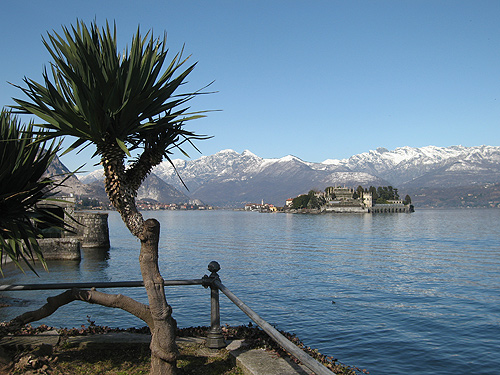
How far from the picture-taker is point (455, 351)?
653 inches

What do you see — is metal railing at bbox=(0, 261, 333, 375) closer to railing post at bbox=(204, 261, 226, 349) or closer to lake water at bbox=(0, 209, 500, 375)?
railing post at bbox=(204, 261, 226, 349)

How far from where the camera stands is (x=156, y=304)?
21.4ft

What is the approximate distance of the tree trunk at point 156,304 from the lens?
6527 millimetres

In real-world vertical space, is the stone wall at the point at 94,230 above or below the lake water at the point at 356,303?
above

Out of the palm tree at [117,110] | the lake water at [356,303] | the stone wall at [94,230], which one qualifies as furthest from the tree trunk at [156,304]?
the stone wall at [94,230]

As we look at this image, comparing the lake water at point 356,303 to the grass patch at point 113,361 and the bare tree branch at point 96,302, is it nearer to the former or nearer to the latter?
the grass patch at point 113,361

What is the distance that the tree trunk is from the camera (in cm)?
653

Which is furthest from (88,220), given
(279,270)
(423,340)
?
(423,340)

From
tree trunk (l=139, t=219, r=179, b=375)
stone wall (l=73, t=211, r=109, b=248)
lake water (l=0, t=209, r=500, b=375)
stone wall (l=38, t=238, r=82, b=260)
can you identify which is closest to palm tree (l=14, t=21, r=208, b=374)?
tree trunk (l=139, t=219, r=179, b=375)

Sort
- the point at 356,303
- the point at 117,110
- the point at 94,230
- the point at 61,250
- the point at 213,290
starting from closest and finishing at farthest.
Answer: the point at 117,110 < the point at 213,290 < the point at 356,303 < the point at 61,250 < the point at 94,230

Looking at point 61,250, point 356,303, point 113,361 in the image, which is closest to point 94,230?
point 61,250

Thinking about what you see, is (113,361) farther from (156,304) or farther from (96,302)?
(156,304)

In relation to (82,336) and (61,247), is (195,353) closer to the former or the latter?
(82,336)

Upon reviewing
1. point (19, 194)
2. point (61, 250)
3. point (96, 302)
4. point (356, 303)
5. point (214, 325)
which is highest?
point (19, 194)
